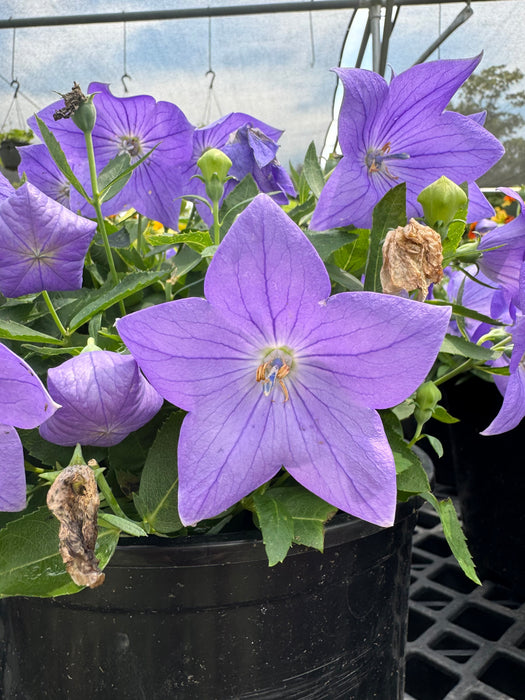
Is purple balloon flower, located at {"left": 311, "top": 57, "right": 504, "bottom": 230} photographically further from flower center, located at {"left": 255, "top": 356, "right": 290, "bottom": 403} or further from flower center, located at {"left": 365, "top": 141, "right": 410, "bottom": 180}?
flower center, located at {"left": 255, "top": 356, "right": 290, "bottom": 403}

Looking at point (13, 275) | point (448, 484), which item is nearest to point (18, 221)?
point (13, 275)

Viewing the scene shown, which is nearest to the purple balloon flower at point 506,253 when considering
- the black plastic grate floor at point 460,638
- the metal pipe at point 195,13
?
the black plastic grate floor at point 460,638

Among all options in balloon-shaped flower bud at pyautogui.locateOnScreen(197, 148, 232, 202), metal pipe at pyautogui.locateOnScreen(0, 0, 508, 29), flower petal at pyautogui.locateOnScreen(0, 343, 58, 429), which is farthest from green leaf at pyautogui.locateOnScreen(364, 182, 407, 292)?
metal pipe at pyautogui.locateOnScreen(0, 0, 508, 29)

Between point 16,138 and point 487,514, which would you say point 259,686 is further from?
point 16,138

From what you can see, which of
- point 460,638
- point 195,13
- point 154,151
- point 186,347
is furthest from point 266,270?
point 195,13

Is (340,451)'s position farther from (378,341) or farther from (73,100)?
(73,100)

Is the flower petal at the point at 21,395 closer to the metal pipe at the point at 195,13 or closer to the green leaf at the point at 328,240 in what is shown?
the green leaf at the point at 328,240
